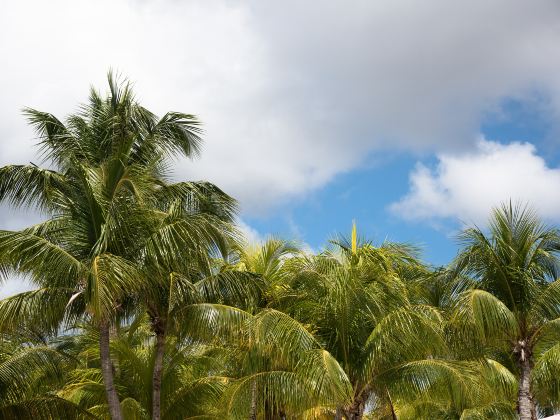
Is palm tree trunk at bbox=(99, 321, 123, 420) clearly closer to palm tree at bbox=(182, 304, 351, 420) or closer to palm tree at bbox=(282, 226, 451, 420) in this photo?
palm tree at bbox=(182, 304, 351, 420)

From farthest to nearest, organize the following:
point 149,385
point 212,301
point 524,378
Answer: point 149,385
point 524,378
point 212,301

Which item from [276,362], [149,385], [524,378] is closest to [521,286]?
[524,378]

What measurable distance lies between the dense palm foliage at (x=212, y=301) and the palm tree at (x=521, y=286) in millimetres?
33

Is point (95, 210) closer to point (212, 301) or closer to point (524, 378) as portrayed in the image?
point (212, 301)

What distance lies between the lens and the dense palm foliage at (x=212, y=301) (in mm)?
13430

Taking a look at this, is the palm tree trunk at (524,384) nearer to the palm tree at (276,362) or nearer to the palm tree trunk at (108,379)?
the palm tree at (276,362)

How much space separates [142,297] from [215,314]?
1438mm

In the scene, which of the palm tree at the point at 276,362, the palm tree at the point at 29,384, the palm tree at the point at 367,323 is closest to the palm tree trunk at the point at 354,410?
the palm tree at the point at 367,323

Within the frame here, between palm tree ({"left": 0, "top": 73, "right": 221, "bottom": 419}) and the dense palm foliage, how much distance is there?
33mm

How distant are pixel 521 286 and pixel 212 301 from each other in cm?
668

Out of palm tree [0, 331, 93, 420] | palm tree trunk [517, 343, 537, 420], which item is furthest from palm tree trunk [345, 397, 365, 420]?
palm tree [0, 331, 93, 420]

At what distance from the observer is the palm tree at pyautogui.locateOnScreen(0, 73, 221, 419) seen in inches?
506

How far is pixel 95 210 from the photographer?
13.9 metres

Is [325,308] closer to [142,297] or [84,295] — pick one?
[142,297]
